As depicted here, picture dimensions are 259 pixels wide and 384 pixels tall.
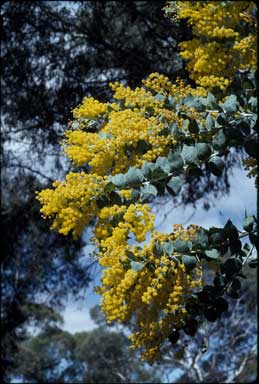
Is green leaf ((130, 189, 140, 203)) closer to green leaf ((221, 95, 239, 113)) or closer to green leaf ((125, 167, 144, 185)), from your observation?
green leaf ((125, 167, 144, 185))

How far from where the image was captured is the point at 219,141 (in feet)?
5.52

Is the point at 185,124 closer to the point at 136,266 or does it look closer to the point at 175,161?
the point at 175,161

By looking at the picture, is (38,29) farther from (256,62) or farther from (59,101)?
(256,62)

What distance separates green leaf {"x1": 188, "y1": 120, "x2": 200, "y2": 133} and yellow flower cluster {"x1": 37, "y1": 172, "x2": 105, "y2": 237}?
29 cm

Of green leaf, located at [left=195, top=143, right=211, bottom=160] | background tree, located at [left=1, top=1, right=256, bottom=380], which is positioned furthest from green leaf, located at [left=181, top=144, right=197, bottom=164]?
background tree, located at [left=1, top=1, right=256, bottom=380]

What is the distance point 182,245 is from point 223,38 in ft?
2.30

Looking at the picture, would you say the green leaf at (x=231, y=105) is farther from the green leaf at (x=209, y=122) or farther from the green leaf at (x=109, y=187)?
the green leaf at (x=109, y=187)

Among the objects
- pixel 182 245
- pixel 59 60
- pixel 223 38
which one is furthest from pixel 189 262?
pixel 59 60

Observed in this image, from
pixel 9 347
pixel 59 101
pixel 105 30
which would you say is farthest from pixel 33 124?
pixel 9 347

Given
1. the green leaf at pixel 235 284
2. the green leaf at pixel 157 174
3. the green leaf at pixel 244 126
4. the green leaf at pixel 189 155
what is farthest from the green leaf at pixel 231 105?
the green leaf at pixel 235 284

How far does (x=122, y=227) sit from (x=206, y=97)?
0.57 m

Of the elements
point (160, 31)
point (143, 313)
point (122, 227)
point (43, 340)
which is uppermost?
point (43, 340)

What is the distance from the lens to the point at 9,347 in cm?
977

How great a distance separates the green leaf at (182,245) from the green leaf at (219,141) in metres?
0.29
